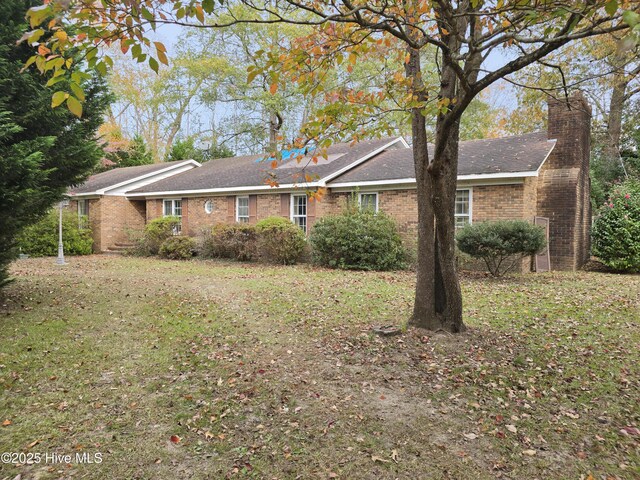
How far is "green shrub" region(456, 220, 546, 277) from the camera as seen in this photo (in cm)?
1042

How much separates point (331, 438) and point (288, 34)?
27.1 meters

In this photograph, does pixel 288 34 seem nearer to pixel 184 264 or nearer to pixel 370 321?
pixel 184 264

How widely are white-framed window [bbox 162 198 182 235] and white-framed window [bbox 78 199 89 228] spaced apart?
12.3ft

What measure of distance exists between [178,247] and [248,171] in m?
5.26

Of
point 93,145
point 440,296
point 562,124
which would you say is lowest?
point 440,296

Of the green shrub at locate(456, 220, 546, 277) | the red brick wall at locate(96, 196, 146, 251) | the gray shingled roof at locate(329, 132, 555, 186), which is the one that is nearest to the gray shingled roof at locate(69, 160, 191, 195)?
the red brick wall at locate(96, 196, 146, 251)

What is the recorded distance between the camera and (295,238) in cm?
1477

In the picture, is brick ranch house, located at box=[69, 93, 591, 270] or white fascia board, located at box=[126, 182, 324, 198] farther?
white fascia board, located at box=[126, 182, 324, 198]

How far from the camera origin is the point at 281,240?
14758 mm

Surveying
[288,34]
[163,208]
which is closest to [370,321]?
[163,208]

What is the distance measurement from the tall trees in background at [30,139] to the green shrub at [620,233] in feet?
48.8

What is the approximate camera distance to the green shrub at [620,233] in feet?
42.7

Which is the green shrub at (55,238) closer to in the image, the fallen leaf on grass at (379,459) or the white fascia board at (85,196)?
the white fascia board at (85,196)

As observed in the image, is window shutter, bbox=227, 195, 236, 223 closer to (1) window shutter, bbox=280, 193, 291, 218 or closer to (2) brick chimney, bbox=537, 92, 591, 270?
(1) window shutter, bbox=280, 193, 291, 218
